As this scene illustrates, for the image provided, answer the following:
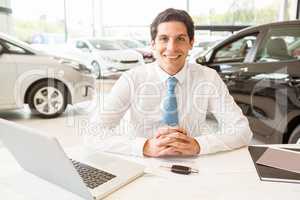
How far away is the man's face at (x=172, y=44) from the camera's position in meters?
1.37

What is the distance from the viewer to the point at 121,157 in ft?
3.64

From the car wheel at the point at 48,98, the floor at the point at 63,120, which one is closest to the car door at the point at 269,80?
the floor at the point at 63,120

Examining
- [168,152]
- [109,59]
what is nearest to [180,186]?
[168,152]

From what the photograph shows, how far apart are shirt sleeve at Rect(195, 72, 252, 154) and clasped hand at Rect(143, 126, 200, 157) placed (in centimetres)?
6

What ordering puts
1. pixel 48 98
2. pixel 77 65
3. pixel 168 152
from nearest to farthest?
pixel 168 152 < pixel 48 98 < pixel 77 65

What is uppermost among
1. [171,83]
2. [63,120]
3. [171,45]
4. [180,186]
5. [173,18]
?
[173,18]

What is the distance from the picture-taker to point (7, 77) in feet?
11.5

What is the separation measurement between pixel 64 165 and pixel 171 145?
450 millimetres

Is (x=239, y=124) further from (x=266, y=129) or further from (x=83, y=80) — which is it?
(x=83, y=80)

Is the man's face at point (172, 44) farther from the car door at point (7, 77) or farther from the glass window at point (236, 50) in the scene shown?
the car door at point (7, 77)

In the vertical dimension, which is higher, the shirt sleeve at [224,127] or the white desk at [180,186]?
the shirt sleeve at [224,127]

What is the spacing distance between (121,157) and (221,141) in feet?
1.27

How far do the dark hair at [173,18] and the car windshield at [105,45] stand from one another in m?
4.75

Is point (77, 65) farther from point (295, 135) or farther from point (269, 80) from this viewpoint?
point (295, 135)
